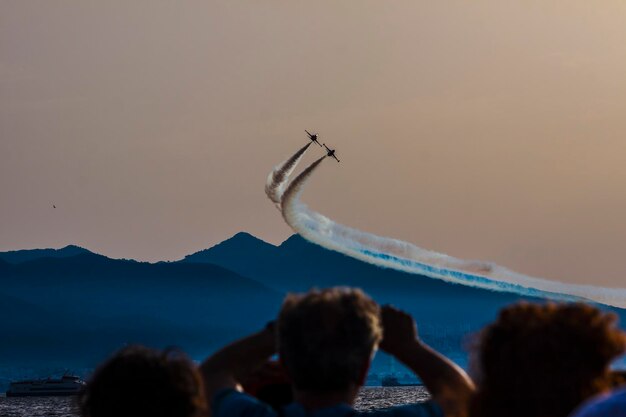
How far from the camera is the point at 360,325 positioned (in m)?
7.76

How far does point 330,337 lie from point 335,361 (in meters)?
0.14

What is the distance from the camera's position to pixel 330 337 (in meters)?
7.75

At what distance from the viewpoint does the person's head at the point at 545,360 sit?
21.3 ft

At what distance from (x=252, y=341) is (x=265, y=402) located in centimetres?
52

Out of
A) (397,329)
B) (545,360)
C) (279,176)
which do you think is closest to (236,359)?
(397,329)

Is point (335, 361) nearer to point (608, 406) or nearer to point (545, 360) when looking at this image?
point (545, 360)

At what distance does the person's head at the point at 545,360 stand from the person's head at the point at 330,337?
108cm

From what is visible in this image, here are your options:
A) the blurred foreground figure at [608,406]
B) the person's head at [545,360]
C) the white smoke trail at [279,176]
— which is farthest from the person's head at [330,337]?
the white smoke trail at [279,176]

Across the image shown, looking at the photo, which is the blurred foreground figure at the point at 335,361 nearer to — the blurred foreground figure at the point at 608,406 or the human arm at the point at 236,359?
the human arm at the point at 236,359

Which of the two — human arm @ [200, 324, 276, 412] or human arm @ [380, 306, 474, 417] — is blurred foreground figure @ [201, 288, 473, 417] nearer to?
human arm @ [380, 306, 474, 417]

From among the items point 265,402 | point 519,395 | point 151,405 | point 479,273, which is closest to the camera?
point 519,395

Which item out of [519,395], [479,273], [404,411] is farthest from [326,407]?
[479,273]

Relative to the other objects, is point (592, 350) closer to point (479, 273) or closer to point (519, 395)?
point (519, 395)

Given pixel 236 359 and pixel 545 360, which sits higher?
pixel 236 359
